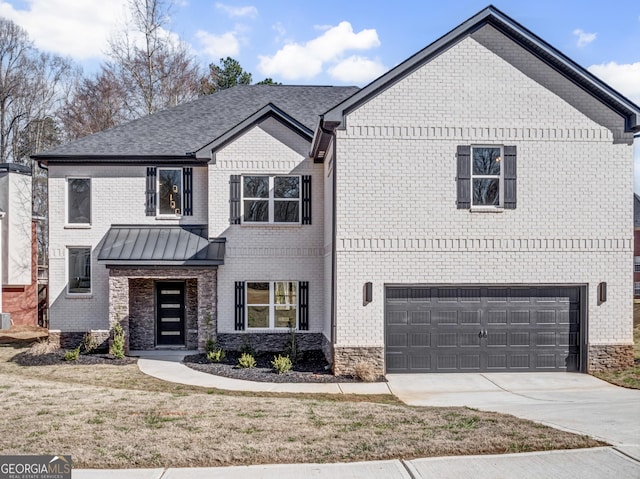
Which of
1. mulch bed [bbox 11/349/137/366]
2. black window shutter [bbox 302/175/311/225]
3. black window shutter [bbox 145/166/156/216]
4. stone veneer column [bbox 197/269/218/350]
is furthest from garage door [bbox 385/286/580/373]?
black window shutter [bbox 145/166/156/216]

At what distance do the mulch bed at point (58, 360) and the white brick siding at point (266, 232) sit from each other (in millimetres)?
3167

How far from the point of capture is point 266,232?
58.1ft

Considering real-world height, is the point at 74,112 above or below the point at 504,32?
above

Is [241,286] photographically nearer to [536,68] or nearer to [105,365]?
[105,365]

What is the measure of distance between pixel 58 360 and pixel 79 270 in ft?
11.1

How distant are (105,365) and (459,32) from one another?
12.3 metres

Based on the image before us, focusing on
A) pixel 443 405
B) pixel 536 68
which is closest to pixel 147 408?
pixel 443 405

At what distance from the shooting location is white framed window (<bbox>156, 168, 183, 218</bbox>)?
18359 millimetres

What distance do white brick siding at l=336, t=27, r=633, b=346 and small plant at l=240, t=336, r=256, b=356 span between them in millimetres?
4053

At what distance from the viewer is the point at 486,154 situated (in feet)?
46.6

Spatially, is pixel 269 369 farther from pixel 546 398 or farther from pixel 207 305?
pixel 546 398

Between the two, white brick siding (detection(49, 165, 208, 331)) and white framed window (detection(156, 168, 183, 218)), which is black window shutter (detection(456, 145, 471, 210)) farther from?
white framed window (detection(156, 168, 183, 218))

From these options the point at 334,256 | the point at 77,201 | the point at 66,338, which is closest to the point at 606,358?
the point at 334,256

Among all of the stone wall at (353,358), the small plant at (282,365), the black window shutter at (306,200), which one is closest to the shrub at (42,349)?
the small plant at (282,365)
